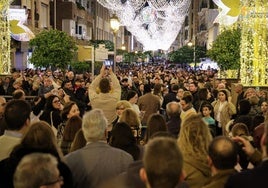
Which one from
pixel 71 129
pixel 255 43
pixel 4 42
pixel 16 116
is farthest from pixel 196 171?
pixel 4 42

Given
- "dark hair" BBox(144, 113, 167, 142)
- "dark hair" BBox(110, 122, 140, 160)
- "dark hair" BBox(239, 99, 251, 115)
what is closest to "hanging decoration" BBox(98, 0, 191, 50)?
"dark hair" BBox(239, 99, 251, 115)

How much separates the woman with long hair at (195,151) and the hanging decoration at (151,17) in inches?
977

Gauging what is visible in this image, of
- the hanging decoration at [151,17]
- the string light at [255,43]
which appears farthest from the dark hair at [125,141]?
the hanging decoration at [151,17]

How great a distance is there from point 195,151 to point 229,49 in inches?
972

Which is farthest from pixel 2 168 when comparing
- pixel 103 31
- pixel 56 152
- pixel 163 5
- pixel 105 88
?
pixel 103 31

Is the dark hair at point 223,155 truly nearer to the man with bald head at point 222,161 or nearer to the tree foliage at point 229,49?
the man with bald head at point 222,161

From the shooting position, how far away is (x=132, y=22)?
3784 centimetres

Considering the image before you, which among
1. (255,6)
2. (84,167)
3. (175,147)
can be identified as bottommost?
(84,167)

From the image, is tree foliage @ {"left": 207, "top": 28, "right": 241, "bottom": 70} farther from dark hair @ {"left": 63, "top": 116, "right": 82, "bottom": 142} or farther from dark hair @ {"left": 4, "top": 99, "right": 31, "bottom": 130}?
dark hair @ {"left": 4, "top": 99, "right": 31, "bottom": 130}

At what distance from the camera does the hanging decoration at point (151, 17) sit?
1303 inches

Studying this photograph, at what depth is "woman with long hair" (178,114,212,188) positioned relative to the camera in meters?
5.55

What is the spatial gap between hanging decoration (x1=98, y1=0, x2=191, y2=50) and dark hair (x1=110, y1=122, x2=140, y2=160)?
24141 millimetres

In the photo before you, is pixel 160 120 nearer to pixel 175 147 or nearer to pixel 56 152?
pixel 56 152

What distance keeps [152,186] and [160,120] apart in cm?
358
